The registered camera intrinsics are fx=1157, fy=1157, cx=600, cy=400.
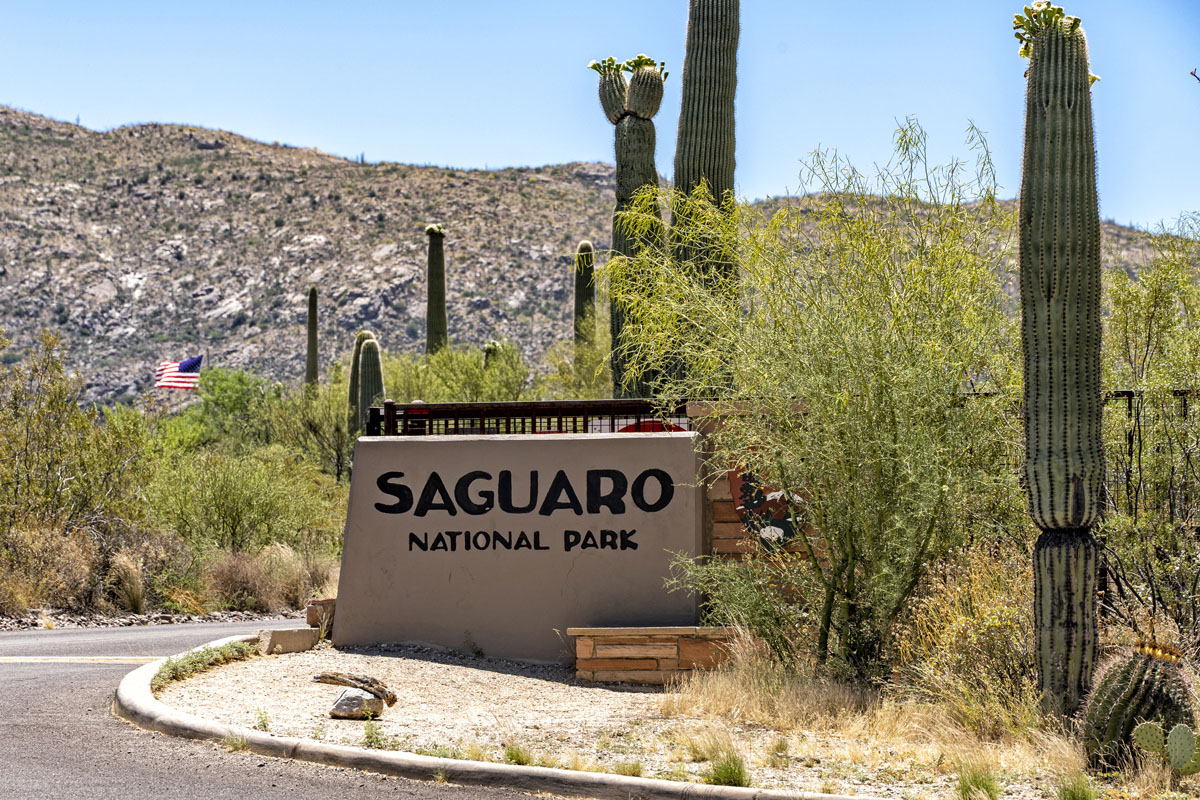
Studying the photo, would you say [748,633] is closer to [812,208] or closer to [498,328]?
[812,208]

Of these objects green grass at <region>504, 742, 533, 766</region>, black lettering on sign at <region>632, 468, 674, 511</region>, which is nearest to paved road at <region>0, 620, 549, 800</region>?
green grass at <region>504, 742, 533, 766</region>

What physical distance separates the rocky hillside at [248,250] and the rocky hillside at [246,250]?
13cm

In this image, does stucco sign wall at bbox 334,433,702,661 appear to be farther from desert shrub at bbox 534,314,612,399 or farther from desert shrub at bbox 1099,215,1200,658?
desert shrub at bbox 534,314,612,399

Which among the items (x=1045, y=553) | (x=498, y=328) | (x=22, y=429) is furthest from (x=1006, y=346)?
(x=498, y=328)

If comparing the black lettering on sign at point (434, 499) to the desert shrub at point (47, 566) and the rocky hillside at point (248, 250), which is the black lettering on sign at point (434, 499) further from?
the rocky hillside at point (248, 250)

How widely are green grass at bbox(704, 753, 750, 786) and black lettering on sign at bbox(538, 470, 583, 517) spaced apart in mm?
5147

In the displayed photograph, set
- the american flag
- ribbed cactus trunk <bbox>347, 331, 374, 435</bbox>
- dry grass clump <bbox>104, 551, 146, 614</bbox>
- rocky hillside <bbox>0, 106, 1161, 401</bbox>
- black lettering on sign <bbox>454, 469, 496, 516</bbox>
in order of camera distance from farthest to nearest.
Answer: rocky hillside <bbox>0, 106, 1161, 401</bbox> → ribbed cactus trunk <bbox>347, 331, 374, 435</bbox> → the american flag → dry grass clump <bbox>104, 551, 146, 614</bbox> → black lettering on sign <bbox>454, 469, 496, 516</bbox>

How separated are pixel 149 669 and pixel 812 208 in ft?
22.9

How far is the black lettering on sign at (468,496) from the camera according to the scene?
11570 millimetres

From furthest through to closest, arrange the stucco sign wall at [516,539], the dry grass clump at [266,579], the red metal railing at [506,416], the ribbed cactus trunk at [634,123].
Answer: the dry grass clump at [266,579] → the ribbed cactus trunk at [634,123] → the red metal railing at [506,416] → the stucco sign wall at [516,539]

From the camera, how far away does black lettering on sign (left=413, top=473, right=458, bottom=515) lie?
456 inches

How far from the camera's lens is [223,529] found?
21.1 meters

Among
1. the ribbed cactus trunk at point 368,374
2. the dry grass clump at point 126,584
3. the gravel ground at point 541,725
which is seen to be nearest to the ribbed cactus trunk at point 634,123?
the gravel ground at point 541,725

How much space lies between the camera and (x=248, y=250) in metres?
74.9
